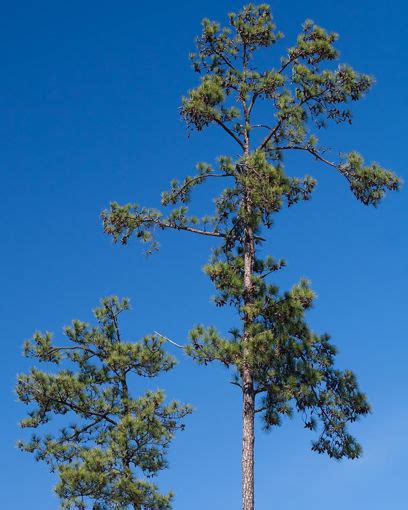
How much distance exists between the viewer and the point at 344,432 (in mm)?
16047

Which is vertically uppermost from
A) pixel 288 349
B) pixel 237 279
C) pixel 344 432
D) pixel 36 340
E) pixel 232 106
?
pixel 232 106

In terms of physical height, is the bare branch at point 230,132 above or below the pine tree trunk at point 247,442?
above

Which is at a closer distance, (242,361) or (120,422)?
(242,361)

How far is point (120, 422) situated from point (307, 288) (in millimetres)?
6222

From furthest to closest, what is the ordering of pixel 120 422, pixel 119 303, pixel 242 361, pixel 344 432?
pixel 119 303 → pixel 120 422 → pixel 344 432 → pixel 242 361

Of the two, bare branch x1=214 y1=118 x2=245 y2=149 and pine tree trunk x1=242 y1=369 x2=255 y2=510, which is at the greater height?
bare branch x1=214 y1=118 x2=245 y2=149

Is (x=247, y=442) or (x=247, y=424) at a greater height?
(x=247, y=424)

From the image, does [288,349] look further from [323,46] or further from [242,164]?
[323,46]

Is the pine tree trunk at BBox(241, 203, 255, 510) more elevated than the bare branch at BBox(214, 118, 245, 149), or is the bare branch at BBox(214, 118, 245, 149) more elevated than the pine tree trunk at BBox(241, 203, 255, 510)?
the bare branch at BBox(214, 118, 245, 149)

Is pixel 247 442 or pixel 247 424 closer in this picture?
pixel 247 442

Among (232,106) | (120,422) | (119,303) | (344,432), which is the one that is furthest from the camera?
(119,303)

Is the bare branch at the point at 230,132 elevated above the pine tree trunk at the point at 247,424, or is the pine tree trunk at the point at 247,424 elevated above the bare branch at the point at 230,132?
the bare branch at the point at 230,132

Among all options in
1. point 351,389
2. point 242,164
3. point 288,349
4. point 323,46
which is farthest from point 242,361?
point 323,46

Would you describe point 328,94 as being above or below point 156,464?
above
